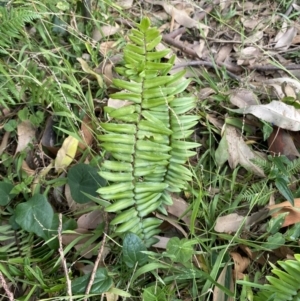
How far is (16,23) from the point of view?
1600 millimetres

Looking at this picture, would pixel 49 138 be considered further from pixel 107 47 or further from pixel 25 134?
pixel 107 47

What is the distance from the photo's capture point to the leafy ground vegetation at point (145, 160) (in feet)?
4.10

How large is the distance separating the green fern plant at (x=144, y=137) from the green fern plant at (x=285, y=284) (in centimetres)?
39

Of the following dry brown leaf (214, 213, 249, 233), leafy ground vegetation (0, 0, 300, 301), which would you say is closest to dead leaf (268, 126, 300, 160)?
leafy ground vegetation (0, 0, 300, 301)

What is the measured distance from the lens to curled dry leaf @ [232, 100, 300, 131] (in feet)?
5.44

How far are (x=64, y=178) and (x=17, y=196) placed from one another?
180 millimetres

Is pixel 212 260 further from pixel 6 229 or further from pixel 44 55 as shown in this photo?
pixel 44 55

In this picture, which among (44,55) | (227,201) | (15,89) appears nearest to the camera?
(227,201)

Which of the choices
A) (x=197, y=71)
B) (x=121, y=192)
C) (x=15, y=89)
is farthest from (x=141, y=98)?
(x=197, y=71)

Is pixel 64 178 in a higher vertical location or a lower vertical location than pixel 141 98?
lower

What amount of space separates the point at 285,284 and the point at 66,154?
0.89 metres

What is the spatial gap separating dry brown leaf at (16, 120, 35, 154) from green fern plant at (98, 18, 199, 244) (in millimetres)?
532

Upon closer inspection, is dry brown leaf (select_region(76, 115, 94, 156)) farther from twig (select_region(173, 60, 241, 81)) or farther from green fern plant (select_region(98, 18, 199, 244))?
twig (select_region(173, 60, 241, 81))

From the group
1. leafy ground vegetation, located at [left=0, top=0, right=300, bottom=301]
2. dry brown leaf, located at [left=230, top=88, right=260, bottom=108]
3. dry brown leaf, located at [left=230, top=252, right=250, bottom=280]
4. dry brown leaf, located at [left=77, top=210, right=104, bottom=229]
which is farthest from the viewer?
dry brown leaf, located at [left=230, top=88, right=260, bottom=108]
